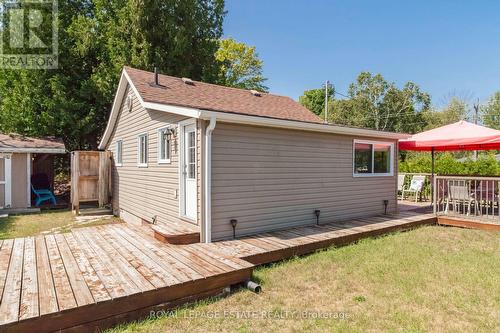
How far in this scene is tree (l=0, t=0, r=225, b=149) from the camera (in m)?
13.8

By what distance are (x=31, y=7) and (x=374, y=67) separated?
99.3 ft

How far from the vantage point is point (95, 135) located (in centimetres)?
1541

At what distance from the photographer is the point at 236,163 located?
18.8 ft

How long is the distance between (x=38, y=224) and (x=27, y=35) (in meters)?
10.8

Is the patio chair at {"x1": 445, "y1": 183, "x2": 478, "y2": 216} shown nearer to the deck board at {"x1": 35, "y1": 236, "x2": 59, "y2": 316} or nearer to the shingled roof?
the shingled roof

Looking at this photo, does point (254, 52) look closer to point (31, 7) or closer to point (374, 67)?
point (374, 67)

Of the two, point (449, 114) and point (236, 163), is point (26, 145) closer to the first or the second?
point (236, 163)

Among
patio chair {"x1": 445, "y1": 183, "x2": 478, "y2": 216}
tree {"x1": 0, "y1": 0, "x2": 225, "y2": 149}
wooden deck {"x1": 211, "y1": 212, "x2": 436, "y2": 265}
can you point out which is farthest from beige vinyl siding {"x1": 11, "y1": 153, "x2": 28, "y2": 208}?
patio chair {"x1": 445, "y1": 183, "x2": 478, "y2": 216}

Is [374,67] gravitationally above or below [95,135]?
above

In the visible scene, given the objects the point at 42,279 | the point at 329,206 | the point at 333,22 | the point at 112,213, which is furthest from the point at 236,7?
the point at 42,279

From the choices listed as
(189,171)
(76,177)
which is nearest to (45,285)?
(189,171)

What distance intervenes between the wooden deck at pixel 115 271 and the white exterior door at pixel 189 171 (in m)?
0.91

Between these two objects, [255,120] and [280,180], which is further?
[280,180]

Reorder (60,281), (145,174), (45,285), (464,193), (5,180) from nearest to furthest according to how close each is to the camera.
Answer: (45,285)
(60,281)
(464,193)
(145,174)
(5,180)
